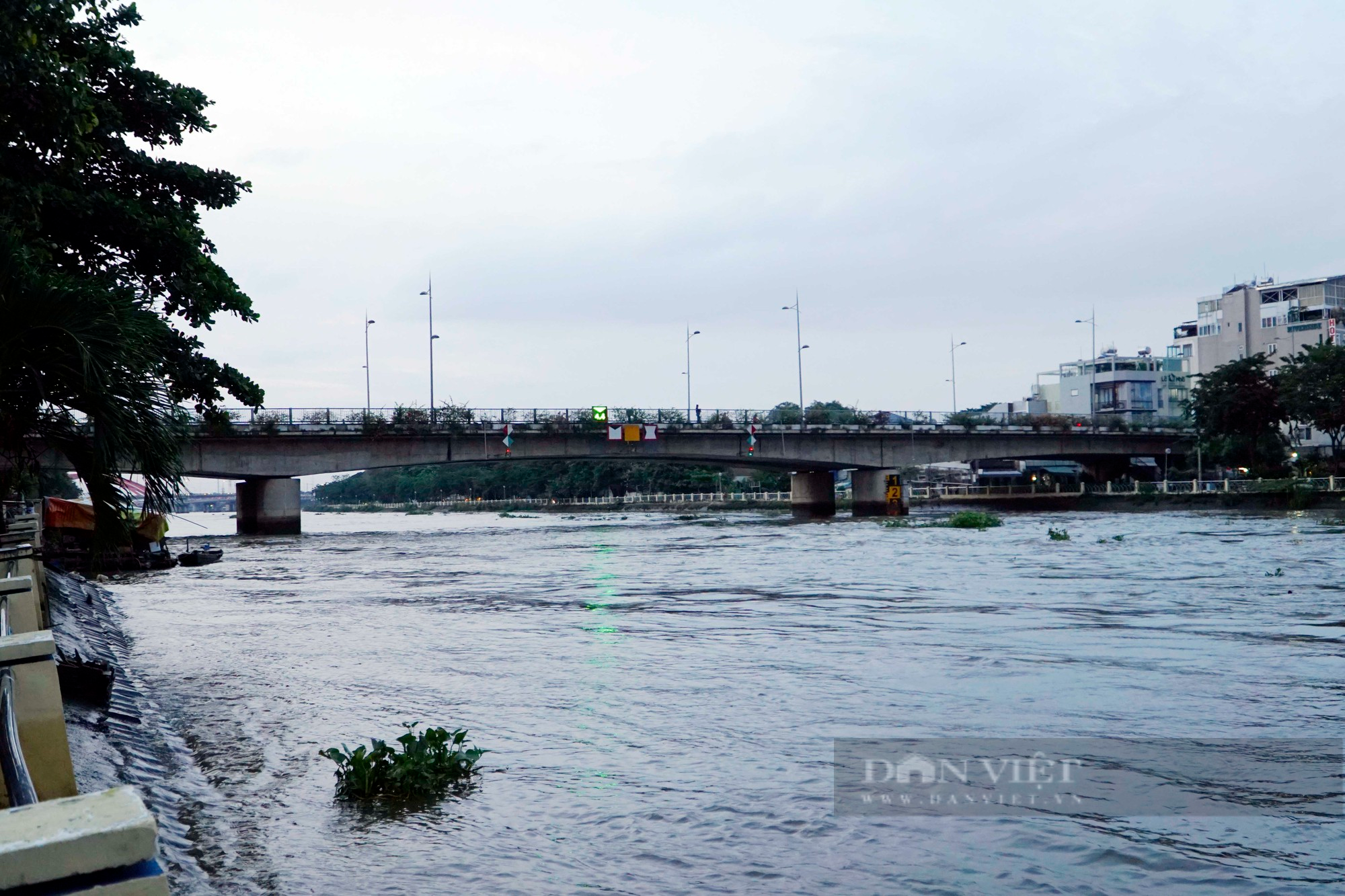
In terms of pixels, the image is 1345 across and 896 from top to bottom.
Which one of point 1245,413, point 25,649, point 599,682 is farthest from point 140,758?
point 1245,413

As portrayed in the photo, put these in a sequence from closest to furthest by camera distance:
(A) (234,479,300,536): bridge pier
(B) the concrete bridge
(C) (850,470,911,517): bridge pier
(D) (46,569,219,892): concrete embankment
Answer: (D) (46,569,219,892): concrete embankment → (B) the concrete bridge → (A) (234,479,300,536): bridge pier → (C) (850,470,911,517): bridge pier

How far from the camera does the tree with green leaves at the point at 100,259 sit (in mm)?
10695

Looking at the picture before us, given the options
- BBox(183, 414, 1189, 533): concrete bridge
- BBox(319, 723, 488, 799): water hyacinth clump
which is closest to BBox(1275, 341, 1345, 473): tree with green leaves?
BBox(183, 414, 1189, 533): concrete bridge

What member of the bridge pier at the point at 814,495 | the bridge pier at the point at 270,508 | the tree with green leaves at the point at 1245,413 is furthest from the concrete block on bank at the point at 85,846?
the tree with green leaves at the point at 1245,413

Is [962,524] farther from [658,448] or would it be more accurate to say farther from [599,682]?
[599,682]

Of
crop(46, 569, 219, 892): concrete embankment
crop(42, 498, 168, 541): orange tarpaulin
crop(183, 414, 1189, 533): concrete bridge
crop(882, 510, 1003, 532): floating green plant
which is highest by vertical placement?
crop(183, 414, 1189, 533): concrete bridge

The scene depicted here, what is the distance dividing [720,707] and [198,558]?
3544 centimetres

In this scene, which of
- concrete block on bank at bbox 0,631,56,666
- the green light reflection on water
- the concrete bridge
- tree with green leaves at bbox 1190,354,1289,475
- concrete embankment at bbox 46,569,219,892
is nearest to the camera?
concrete block on bank at bbox 0,631,56,666

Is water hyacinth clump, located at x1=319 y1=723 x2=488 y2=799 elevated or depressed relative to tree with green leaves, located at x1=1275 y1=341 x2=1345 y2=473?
depressed

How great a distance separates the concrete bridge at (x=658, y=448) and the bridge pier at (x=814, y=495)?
3.0 inches

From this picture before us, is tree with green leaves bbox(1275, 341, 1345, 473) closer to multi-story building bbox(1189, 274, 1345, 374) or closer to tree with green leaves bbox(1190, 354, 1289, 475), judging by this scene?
tree with green leaves bbox(1190, 354, 1289, 475)

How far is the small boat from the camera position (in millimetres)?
43031

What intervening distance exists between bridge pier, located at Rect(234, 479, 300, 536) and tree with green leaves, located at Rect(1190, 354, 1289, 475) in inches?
2414

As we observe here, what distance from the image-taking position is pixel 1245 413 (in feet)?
272
